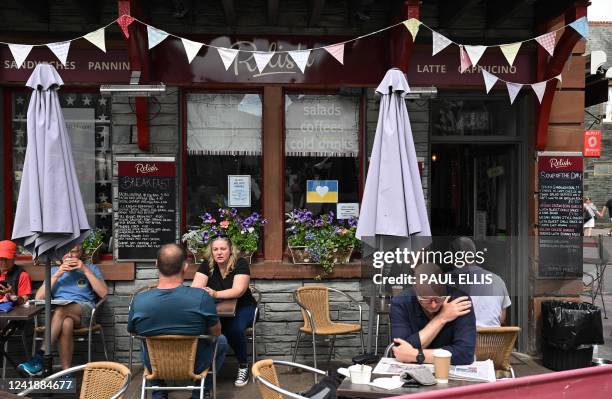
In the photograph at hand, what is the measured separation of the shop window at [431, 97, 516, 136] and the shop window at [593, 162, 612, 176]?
71.1ft

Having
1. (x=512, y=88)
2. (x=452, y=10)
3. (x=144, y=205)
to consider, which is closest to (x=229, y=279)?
(x=144, y=205)

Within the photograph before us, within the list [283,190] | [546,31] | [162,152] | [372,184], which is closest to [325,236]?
[283,190]

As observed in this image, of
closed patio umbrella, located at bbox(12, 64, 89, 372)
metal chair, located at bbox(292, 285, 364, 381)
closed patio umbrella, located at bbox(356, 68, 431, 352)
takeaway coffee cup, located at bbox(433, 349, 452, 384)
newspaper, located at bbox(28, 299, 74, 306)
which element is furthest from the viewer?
metal chair, located at bbox(292, 285, 364, 381)

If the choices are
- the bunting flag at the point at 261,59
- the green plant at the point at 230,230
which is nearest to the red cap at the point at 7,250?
the green plant at the point at 230,230

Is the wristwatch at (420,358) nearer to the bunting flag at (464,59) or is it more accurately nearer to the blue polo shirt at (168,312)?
the blue polo shirt at (168,312)

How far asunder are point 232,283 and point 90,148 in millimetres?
2247

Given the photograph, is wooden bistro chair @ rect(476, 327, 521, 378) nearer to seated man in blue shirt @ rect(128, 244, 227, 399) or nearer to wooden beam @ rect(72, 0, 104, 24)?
seated man in blue shirt @ rect(128, 244, 227, 399)

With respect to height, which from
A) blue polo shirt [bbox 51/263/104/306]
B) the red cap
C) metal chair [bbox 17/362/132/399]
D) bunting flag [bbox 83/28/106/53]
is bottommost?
metal chair [bbox 17/362/132/399]

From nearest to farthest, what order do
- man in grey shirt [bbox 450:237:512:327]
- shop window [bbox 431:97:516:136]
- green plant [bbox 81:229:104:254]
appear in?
man in grey shirt [bbox 450:237:512:327]
green plant [bbox 81:229:104:254]
shop window [bbox 431:97:516:136]

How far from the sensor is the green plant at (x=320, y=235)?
20.1ft

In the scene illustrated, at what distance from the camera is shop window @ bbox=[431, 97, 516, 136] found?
21.9 ft

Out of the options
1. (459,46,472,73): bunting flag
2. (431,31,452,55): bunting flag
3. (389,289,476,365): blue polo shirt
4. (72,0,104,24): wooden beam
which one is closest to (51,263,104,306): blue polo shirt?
(72,0,104,24): wooden beam

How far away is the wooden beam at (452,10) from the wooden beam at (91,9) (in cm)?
348

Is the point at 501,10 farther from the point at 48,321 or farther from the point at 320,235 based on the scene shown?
the point at 48,321
